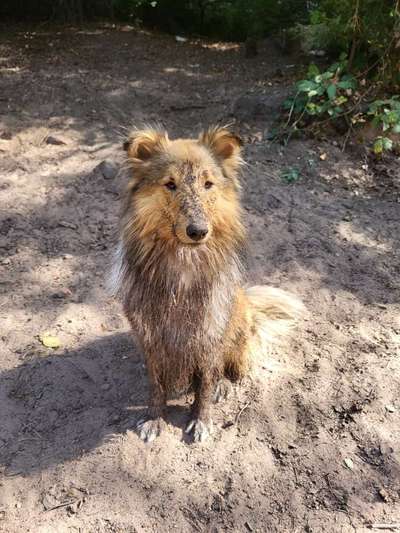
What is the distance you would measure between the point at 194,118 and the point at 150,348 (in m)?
4.78

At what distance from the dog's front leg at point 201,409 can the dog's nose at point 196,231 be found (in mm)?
1111

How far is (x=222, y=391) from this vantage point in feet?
A: 12.6

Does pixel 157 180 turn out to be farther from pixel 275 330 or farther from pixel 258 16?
pixel 258 16

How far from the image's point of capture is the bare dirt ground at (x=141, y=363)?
122 inches

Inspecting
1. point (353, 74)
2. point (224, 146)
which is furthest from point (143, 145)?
point (353, 74)

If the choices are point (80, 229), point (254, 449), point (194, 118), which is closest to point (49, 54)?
point (194, 118)

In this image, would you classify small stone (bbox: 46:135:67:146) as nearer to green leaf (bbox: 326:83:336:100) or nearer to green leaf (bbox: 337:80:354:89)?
green leaf (bbox: 326:83:336:100)

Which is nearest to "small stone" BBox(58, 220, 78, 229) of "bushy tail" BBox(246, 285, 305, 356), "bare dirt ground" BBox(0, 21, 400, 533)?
"bare dirt ground" BBox(0, 21, 400, 533)

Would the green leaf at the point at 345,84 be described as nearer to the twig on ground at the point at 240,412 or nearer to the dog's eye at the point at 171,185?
the dog's eye at the point at 171,185

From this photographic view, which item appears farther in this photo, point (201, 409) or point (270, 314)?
point (270, 314)

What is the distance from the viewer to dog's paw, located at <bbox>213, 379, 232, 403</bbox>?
12.5ft

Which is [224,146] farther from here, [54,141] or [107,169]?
[54,141]

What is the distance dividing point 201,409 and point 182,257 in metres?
1.17

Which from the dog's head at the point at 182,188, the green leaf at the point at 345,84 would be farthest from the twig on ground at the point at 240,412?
the green leaf at the point at 345,84
